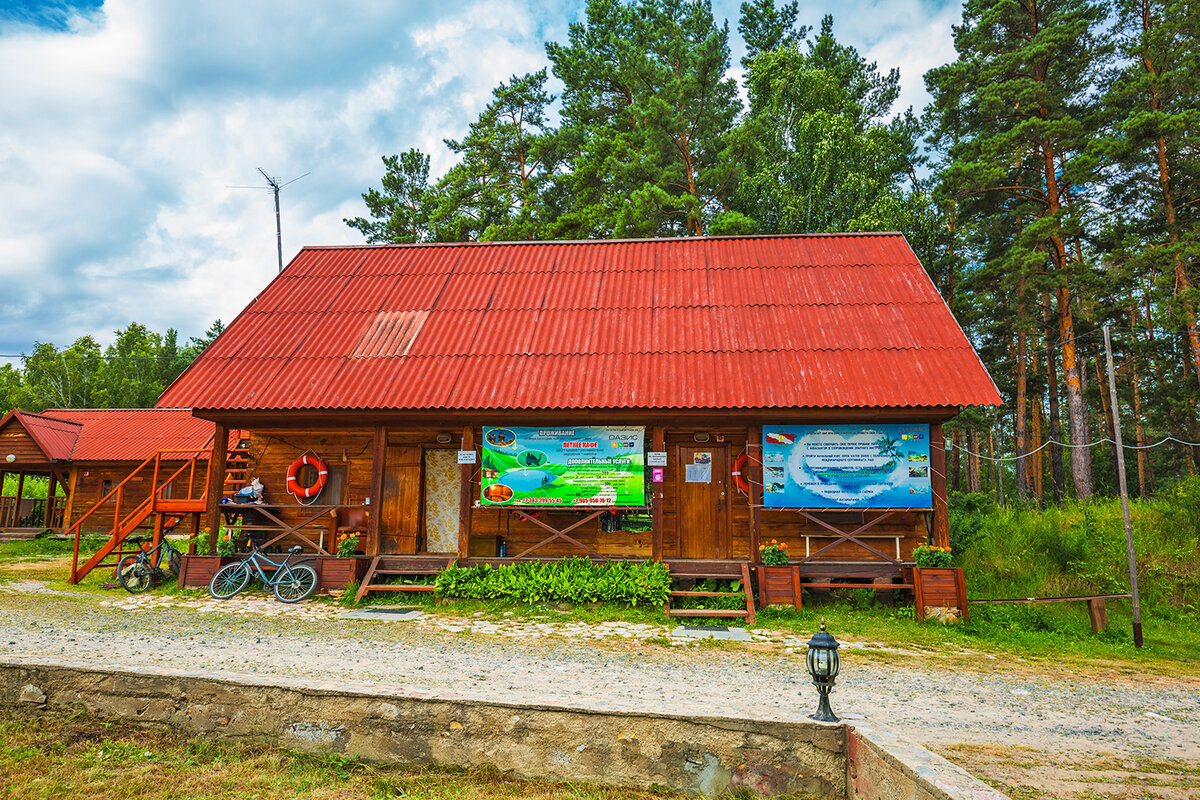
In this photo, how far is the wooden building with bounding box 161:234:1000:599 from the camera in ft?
35.8

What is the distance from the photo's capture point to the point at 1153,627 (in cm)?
1049

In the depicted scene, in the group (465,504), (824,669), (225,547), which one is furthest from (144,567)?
(824,669)

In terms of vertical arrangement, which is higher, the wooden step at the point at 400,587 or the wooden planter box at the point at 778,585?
the wooden planter box at the point at 778,585

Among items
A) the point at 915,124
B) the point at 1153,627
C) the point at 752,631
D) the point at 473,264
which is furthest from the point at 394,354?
the point at 915,124

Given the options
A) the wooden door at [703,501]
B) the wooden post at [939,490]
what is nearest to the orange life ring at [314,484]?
the wooden door at [703,501]

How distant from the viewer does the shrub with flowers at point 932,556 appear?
33.4 feet

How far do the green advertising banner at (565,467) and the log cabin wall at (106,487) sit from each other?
53.1ft

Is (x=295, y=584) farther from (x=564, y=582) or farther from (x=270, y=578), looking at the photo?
(x=564, y=582)

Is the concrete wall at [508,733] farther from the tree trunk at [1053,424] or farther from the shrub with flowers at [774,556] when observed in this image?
the tree trunk at [1053,424]

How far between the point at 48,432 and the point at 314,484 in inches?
687

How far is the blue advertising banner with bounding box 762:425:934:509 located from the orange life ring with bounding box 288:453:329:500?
820 centimetres

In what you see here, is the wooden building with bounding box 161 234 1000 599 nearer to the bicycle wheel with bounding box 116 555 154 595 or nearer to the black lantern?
the bicycle wheel with bounding box 116 555 154 595

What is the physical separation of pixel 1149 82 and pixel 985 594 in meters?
16.1

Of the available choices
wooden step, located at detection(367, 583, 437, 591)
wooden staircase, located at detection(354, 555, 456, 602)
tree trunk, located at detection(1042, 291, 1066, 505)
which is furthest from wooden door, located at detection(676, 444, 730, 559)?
tree trunk, located at detection(1042, 291, 1066, 505)
